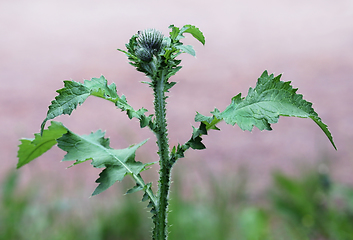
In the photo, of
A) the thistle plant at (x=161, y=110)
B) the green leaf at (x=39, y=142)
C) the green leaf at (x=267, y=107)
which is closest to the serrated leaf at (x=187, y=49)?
the thistle plant at (x=161, y=110)

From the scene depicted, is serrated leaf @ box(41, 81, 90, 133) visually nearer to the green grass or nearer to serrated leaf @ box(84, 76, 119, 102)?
serrated leaf @ box(84, 76, 119, 102)

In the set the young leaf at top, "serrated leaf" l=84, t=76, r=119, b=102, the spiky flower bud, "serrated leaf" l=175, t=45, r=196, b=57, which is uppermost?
the young leaf at top

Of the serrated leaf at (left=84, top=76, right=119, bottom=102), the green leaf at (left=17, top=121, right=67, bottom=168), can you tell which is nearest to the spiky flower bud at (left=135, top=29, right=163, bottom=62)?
the serrated leaf at (left=84, top=76, right=119, bottom=102)

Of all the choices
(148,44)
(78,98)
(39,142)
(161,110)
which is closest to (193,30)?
(148,44)

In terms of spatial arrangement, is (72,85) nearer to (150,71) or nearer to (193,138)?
(150,71)

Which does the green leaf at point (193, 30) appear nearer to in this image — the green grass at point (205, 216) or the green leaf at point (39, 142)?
the green leaf at point (39, 142)

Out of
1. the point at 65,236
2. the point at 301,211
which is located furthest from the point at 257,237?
the point at 65,236
